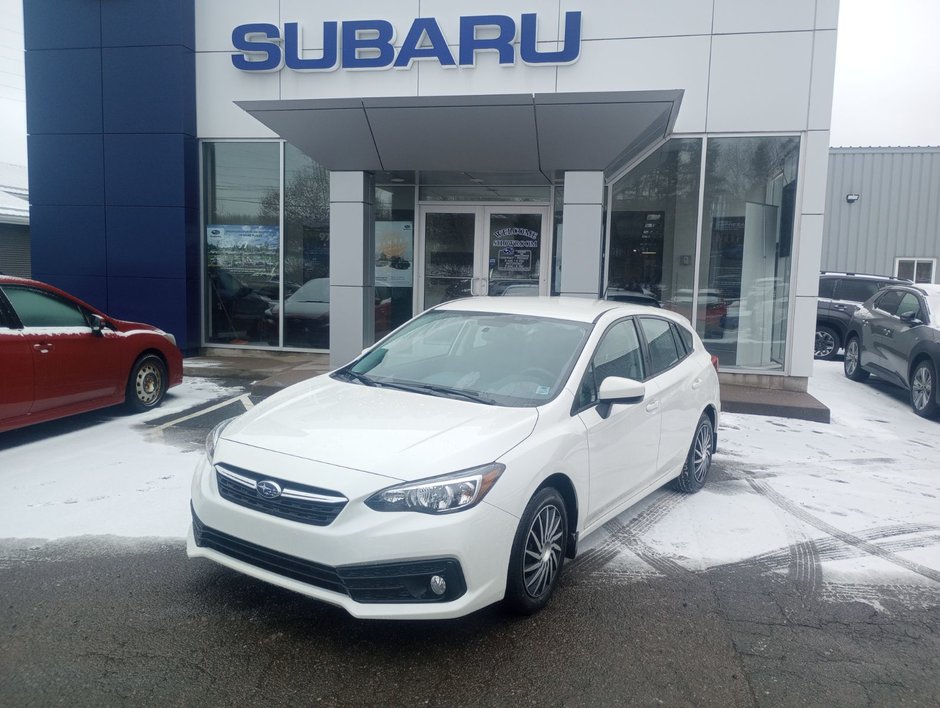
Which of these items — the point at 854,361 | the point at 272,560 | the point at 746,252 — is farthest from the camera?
the point at 854,361

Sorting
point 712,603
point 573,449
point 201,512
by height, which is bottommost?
point 712,603

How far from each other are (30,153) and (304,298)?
5.17 metres

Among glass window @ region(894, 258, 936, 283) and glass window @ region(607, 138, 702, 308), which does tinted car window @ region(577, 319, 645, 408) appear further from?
glass window @ region(894, 258, 936, 283)

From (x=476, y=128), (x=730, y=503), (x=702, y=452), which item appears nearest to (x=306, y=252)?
(x=476, y=128)

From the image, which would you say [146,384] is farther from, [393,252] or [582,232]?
[393,252]

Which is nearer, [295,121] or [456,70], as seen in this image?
[295,121]

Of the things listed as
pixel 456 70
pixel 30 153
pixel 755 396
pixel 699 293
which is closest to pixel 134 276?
pixel 30 153

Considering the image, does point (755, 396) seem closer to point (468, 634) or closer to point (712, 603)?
point (712, 603)

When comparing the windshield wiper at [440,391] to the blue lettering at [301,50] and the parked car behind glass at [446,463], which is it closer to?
the parked car behind glass at [446,463]

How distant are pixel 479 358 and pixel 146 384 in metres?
5.09

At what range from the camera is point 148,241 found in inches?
497

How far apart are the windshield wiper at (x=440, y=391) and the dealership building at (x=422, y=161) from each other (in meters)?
5.28

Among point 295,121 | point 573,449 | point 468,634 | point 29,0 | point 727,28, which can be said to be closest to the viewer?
point 468,634

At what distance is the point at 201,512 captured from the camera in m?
3.84
